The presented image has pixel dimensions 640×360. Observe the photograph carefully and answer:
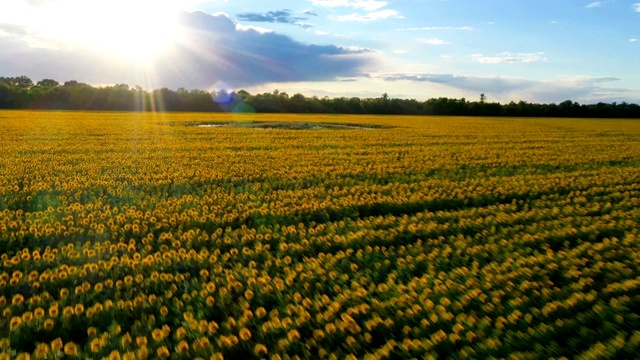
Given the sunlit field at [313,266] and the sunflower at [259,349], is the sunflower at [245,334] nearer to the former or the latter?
the sunlit field at [313,266]

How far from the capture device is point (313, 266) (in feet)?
22.0

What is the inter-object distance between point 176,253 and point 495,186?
8.36 metres

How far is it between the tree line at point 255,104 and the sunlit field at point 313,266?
215ft

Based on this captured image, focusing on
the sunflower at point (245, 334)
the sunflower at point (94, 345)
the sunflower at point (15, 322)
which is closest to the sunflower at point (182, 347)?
the sunflower at point (245, 334)

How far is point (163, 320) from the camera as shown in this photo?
5250 mm

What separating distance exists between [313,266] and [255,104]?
75616mm

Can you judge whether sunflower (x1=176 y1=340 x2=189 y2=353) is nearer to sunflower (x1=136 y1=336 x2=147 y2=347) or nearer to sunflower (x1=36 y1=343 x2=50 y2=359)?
sunflower (x1=136 y1=336 x2=147 y2=347)

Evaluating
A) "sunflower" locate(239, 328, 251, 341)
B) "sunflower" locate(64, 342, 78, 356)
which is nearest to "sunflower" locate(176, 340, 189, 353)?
"sunflower" locate(239, 328, 251, 341)

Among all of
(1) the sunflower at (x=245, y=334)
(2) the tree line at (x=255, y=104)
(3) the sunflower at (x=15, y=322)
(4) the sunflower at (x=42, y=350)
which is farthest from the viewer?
(2) the tree line at (x=255, y=104)

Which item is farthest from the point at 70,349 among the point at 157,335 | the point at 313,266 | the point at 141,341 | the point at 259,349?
the point at 313,266

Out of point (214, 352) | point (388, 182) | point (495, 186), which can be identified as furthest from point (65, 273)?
point (495, 186)

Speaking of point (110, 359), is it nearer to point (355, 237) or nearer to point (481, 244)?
point (355, 237)

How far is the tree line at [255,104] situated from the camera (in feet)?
250

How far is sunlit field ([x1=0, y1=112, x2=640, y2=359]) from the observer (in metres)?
4.87
